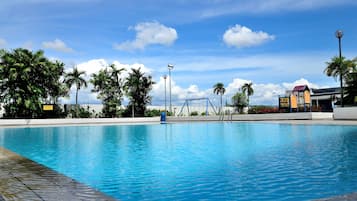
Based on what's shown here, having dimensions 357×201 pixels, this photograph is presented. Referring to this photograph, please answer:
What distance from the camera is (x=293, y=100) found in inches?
1236

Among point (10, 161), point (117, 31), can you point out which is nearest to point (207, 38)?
point (117, 31)

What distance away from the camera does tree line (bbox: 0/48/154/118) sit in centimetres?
3447

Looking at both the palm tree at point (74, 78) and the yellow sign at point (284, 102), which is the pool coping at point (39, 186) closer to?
the yellow sign at point (284, 102)

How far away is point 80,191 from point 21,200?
80cm

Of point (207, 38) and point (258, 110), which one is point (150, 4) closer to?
point (207, 38)

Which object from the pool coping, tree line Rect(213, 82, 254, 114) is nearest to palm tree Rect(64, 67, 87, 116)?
tree line Rect(213, 82, 254, 114)

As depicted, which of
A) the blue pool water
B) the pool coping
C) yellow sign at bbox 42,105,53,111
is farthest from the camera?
yellow sign at bbox 42,105,53,111

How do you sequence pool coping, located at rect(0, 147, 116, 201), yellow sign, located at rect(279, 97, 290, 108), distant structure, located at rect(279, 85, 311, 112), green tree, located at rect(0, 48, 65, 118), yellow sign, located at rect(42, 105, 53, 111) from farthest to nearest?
yellow sign, located at rect(42, 105, 53, 111)
green tree, located at rect(0, 48, 65, 118)
yellow sign, located at rect(279, 97, 290, 108)
distant structure, located at rect(279, 85, 311, 112)
pool coping, located at rect(0, 147, 116, 201)

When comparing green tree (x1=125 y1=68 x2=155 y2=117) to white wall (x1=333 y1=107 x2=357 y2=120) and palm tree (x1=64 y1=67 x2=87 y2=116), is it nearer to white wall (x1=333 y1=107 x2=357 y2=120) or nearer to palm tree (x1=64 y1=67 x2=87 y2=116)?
palm tree (x1=64 y1=67 x2=87 y2=116)

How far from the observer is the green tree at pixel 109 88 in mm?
40406

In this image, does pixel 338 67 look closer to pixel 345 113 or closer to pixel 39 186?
pixel 345 113

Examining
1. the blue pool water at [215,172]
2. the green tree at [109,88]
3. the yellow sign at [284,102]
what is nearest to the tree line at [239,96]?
the yellow sign at [284,102]

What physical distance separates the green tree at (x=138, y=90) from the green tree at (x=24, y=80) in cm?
905

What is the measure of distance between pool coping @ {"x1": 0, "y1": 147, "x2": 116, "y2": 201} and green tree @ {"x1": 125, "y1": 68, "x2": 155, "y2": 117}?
3488cm
